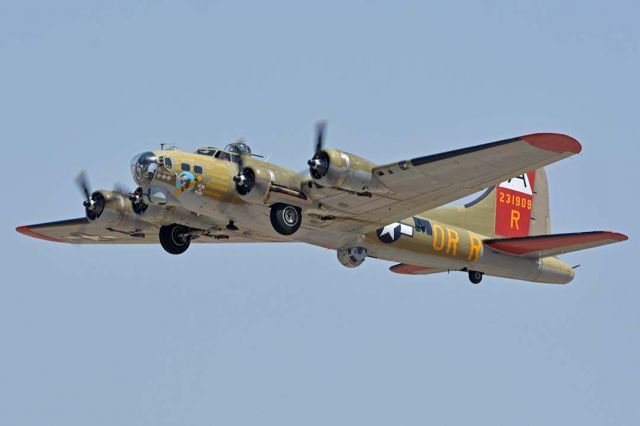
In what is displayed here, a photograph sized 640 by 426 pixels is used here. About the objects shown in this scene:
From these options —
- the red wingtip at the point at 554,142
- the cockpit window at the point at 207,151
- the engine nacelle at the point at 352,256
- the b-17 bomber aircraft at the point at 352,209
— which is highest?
the red wingtip at the point at 554,142

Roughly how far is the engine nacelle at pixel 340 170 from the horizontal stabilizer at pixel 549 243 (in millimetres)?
7437

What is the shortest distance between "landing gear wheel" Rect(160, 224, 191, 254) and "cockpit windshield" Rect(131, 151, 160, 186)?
145 inches

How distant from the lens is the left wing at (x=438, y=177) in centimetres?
2955

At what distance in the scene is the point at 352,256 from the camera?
115 feet

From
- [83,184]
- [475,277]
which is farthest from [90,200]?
[475,277]

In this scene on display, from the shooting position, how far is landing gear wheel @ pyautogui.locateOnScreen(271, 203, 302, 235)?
32188 millimetres

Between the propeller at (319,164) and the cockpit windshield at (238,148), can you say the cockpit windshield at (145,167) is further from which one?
the propeller at (319,164)

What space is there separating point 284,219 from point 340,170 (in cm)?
226

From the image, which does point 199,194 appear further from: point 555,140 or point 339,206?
point 555,140

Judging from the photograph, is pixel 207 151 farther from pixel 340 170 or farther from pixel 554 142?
pixel 554 142

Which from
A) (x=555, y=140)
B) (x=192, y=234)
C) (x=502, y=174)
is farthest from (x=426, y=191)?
(x=192, y=234)

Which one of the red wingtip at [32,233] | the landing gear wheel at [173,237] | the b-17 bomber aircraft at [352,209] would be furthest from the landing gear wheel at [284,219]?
the red wingtip at [32,233]

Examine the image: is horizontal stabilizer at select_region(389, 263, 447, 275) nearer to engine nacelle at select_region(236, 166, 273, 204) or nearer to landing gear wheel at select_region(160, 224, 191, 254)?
landing gear wheel at select_region(160, 224, 191, 254)

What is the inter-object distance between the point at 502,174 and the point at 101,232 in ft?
45.3
